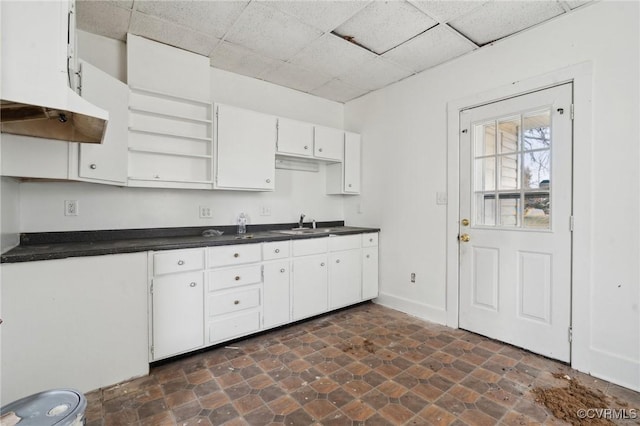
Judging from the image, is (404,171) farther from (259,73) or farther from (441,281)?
(259,73)

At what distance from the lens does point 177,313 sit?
7.39 feet

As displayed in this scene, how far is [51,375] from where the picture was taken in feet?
5.83

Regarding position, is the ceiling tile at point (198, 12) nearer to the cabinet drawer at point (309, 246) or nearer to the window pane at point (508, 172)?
the cabinet drawer at point (309, 246)

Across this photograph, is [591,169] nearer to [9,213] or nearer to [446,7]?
[446,7]

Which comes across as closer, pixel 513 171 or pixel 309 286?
pixel 513 171

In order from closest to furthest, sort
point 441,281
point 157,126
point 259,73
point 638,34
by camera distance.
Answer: point 638,34
point 157,126
point 441,281
point 259,73

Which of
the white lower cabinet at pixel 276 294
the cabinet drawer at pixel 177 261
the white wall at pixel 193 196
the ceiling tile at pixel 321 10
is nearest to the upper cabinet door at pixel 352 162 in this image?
the white wall at pixel 193 196

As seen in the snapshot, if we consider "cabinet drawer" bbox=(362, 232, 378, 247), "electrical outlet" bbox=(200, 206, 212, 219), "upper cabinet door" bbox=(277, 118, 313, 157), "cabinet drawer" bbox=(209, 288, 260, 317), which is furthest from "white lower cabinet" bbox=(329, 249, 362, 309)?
"electrical outlet" bbox=(200, 206, 212, 219)

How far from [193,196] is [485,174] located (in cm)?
275

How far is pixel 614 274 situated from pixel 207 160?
3274 mm

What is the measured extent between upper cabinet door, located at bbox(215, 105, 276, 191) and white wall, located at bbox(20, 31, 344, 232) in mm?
331

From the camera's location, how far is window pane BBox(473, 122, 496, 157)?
2.67 metres

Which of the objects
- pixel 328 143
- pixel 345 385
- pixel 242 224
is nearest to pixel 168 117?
pixel 242 224

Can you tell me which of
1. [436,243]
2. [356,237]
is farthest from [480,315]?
[356,237]
